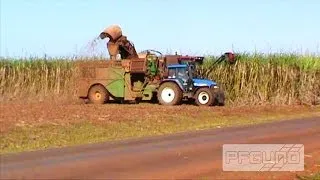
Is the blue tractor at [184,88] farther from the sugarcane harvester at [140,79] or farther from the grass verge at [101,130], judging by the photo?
the grass verge at [101,130]

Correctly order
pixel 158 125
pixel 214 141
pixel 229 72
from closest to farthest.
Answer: pixel 214 141, pixel 158 125, pixel 229 72

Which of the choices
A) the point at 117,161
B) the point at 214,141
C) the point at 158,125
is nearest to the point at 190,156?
the point at 117,161

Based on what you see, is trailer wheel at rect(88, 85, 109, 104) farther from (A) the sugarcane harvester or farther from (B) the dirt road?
(B) the dirt road

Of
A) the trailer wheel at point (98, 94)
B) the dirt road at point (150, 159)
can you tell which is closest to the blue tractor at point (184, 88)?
the trailer wheel at point (98, 94)

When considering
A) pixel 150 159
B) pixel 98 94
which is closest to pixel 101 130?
pixel 150 159

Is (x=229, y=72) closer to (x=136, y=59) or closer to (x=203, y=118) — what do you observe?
(x=136, y=59)

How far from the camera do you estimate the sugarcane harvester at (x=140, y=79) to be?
28828 millimetres

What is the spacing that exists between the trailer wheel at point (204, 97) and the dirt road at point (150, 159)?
10004 millimetres

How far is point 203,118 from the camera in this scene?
77.9 feet

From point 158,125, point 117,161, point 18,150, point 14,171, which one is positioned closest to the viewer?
point 14,171

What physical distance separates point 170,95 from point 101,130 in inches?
396

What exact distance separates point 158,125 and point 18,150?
705 cm

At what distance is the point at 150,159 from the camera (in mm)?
13180

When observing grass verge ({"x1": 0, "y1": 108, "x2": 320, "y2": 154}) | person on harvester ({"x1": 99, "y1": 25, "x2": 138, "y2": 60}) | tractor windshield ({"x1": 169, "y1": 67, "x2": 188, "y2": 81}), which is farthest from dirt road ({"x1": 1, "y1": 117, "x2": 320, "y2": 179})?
person on harvester ({"x1": 99, "y1": 25, "x2": 138, "y2": 60})
